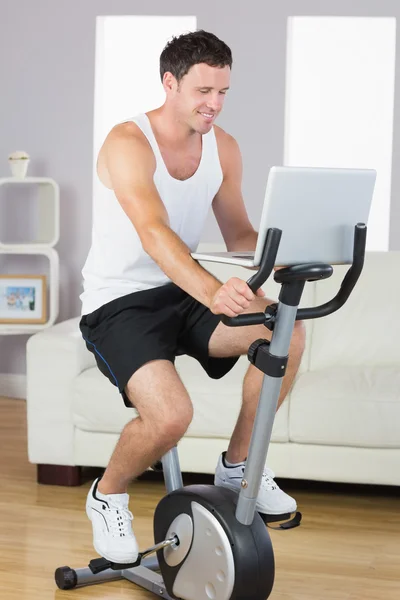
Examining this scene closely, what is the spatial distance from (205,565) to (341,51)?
3063 mm

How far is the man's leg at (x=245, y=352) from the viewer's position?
243 centimetres

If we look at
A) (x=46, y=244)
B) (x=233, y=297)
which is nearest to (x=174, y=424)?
(x=233, y=297)

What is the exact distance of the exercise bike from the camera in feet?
6.94

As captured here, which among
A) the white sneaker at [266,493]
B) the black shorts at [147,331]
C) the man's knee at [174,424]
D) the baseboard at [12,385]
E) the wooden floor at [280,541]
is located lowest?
the wooden floor at [280,541]

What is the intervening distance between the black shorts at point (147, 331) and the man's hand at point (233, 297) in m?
0.38

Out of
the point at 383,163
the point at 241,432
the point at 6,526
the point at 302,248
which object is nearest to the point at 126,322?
the point at 241,432

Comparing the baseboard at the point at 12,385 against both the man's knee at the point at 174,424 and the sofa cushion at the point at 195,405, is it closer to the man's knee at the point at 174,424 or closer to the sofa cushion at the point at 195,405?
the sofa cushion at the point at 195,405

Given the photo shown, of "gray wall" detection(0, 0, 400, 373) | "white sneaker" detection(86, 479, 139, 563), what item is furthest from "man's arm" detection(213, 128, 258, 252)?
"gray wall" detection(0, 0, 400, 373)

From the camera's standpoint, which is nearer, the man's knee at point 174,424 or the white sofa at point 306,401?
the man's knee at point 174,424

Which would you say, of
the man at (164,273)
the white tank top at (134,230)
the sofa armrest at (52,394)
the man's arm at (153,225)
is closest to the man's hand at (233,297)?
the man's arm at (153,225)

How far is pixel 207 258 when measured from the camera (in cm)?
205

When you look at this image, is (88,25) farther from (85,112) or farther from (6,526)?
(6,526)

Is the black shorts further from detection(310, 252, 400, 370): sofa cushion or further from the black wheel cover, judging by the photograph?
detection(310, 252, 400, 370): sofa cushion

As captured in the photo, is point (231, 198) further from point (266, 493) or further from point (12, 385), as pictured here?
point (12, 385)
